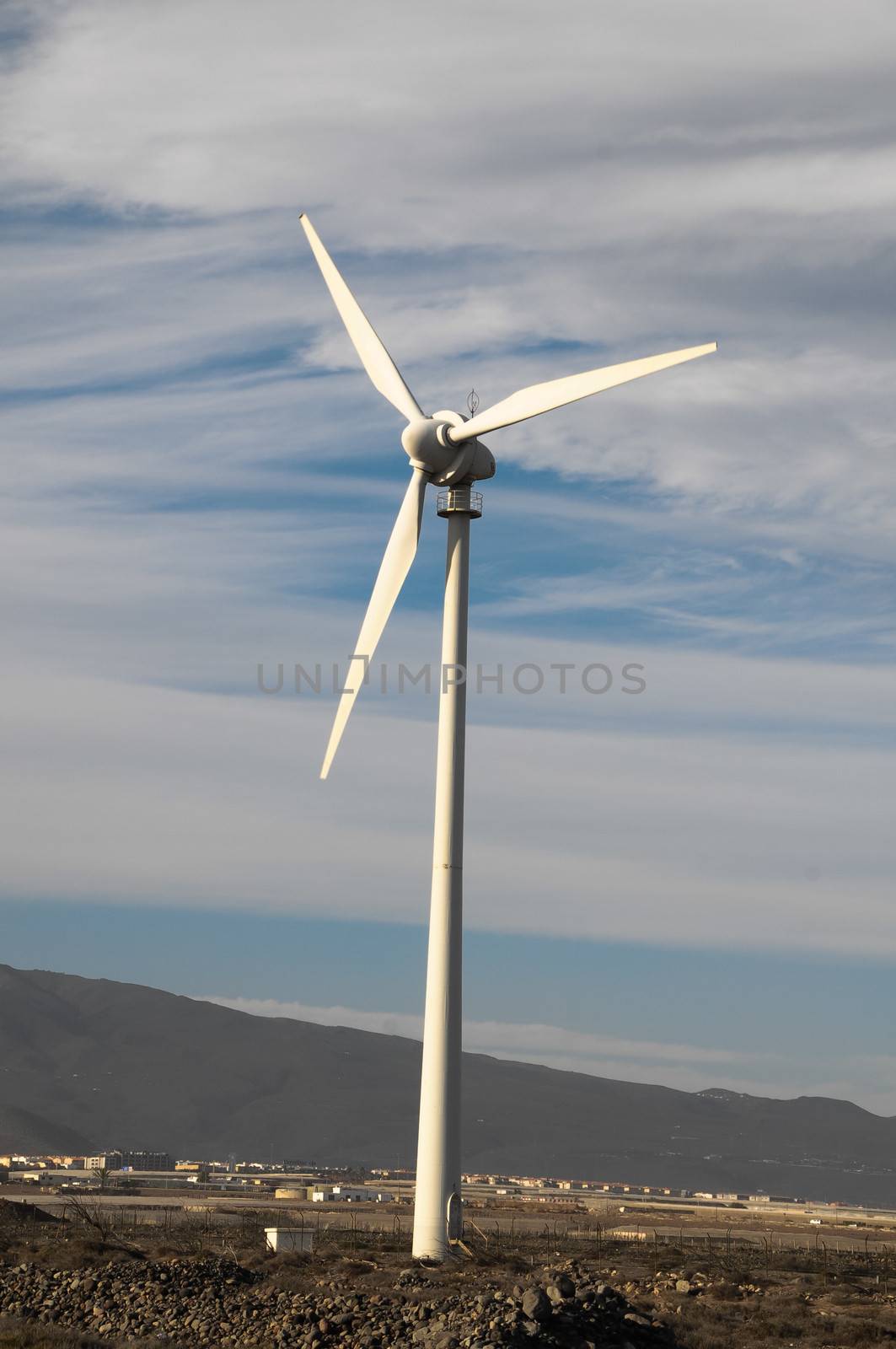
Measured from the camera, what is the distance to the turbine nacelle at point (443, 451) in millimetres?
50781

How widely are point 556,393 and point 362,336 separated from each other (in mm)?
10837

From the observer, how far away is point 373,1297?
1486 inches

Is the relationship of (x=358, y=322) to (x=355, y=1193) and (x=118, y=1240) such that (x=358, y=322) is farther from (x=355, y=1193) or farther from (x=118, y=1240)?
(x=355, y=1193)

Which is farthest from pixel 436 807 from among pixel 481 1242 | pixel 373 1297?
pixel 481 1242

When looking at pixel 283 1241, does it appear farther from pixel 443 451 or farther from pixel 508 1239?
pixel 443 451

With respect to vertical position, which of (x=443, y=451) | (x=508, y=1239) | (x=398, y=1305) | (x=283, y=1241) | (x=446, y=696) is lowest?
(x=398, y=1305)

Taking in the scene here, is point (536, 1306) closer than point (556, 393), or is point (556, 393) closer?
point (536, 1306)

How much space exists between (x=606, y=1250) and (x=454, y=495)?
31.4 m

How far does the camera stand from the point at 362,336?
185 feet

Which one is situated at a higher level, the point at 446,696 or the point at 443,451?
the point at 443,451

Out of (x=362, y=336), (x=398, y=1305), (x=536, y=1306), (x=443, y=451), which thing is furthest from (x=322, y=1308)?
(x=362, y=336)

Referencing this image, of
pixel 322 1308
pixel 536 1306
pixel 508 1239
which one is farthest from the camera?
pixel 508 1239

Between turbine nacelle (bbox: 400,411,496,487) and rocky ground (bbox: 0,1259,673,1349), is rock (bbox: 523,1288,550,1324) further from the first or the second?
turbine nacelle (bbox: 400,411,496,487)

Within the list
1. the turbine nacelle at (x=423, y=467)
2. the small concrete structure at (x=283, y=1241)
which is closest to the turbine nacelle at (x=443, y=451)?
the turbine nacelle at (x=423, y=467)
